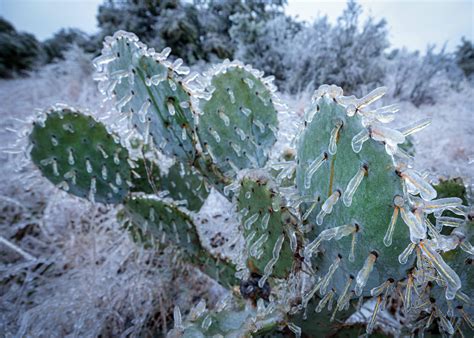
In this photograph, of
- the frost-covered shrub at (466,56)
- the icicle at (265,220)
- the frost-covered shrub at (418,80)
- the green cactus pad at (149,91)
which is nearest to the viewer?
the icicle at (265,220)

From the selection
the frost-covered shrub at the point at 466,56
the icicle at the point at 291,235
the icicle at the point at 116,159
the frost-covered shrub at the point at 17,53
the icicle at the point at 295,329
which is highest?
the frost-covered shrub at the point at 17,53

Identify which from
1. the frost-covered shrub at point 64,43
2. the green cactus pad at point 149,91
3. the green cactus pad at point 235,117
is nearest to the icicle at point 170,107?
the green cactus pad at point 149,91

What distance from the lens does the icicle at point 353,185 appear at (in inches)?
15.5

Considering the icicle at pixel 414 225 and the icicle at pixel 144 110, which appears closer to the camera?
the icicle at pixel 414 225

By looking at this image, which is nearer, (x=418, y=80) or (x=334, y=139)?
(x=334, y=139)

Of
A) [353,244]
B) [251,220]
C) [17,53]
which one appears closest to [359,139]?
[353,244]

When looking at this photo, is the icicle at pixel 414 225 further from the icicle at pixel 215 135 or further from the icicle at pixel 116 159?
the icicle at pixel 116 159

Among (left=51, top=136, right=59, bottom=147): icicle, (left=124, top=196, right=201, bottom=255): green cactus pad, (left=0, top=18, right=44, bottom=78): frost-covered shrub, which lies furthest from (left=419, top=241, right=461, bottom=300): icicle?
(left=0, top=18, right=44, bottom=78): frost-covered shrub

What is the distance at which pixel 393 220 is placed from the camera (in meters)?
0.40

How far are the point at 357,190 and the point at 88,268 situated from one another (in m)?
1.19

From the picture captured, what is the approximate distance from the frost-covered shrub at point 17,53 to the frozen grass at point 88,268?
5348mm

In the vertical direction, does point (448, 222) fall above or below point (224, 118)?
below

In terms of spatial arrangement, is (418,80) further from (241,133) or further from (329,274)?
(329,274)

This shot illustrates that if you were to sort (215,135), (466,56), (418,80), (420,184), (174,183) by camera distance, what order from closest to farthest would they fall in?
(420,184) < (215,135) < (174,183) < (418,80) < (466,56)
